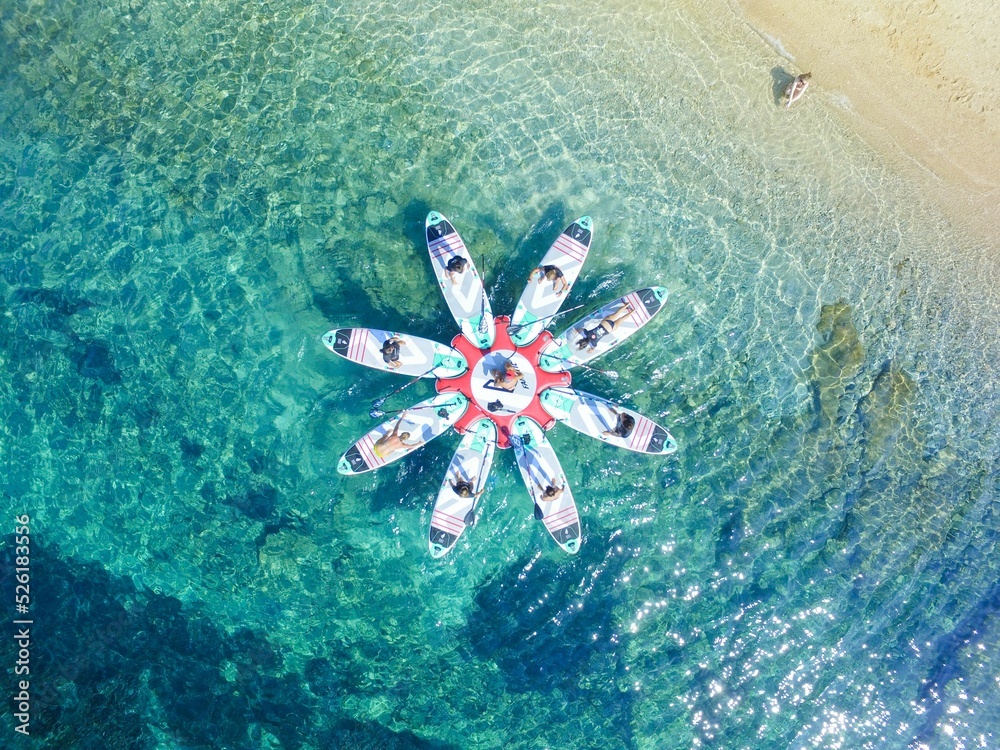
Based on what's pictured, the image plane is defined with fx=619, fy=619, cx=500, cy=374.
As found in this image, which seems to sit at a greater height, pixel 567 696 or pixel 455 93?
pixel 455 93

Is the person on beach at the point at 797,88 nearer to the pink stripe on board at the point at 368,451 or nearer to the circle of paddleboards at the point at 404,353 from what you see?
the circle of paddleboards at the point at 404,353

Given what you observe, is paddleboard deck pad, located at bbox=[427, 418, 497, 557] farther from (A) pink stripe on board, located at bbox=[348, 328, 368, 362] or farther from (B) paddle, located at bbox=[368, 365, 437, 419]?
(A) pink stripe on board, located at bbox=[348, 328, 368, 362]

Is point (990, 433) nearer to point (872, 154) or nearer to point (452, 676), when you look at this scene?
point (872, 154)

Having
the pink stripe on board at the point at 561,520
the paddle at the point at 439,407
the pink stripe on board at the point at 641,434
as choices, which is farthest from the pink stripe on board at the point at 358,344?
the pink stripe on board at the point at 641,434

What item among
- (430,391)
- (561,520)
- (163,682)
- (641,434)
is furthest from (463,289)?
A: (163,682)

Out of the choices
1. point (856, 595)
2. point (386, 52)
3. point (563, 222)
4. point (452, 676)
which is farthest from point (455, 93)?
point (856, 595)

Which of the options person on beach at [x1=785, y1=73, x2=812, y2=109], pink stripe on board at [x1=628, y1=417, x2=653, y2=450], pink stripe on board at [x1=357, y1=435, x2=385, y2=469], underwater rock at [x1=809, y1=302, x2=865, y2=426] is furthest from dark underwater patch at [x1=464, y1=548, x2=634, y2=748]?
person on beach at [x1=785, y1=73, x2=812, y2=109]

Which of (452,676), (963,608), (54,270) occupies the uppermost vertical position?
(963,608)
